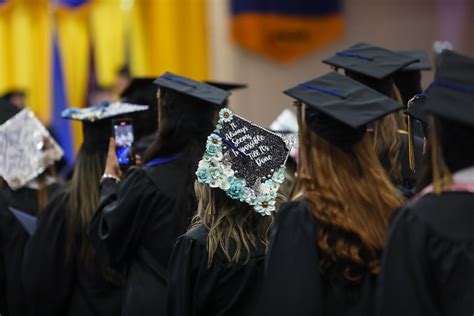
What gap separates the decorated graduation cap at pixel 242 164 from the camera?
293 centimetres

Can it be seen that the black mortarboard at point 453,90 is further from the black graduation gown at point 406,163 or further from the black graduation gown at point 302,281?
the black graduation gown at point 406,163

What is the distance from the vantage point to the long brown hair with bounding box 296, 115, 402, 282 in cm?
250

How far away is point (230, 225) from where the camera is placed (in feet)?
9.84

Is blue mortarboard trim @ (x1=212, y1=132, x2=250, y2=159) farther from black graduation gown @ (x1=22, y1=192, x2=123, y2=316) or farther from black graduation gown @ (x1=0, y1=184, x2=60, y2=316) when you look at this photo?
black graduation gown @ (x1=0, y1=184, x2=60, y2=316)

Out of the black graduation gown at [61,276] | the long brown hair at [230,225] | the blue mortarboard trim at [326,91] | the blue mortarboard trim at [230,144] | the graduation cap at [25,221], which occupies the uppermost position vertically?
the blue mortarboard trim at [326,91]

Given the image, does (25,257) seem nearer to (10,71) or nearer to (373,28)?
(10,71)

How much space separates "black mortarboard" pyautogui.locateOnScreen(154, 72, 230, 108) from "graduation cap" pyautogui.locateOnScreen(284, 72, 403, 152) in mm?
898

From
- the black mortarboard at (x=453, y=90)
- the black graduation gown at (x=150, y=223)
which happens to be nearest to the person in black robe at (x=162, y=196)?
the black graduation gown at (x=150, y=223)

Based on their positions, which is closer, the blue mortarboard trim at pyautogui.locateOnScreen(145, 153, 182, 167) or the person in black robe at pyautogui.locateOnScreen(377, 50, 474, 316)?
the person in black robe at pyautogui.locateOnScreen(377, 50, 474, 316)

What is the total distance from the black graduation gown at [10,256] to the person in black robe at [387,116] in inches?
75.9

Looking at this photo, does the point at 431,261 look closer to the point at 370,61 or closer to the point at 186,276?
the point at 186,276

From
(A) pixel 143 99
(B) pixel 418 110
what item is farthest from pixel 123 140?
(B) pixel 418 110

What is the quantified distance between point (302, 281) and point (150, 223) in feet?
4.35

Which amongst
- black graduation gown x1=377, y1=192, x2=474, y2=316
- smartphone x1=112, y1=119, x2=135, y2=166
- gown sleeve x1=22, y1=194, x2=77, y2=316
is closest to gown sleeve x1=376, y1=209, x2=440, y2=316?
black graduation gown x1=377, y1=192, x2=474, y2=316
